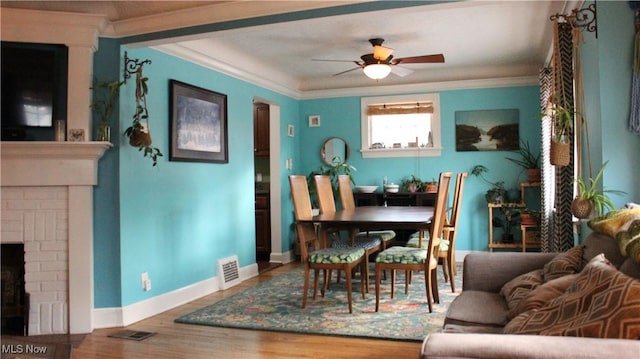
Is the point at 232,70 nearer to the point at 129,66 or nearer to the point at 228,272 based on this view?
the point at 129,66

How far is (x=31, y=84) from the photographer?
353 centimetres

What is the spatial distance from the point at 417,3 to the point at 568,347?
222 centimetres

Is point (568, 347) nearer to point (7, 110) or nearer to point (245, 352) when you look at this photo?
point (245, 352)

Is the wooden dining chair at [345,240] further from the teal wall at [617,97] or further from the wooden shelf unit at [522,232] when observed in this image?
the teal wall at [617,97]

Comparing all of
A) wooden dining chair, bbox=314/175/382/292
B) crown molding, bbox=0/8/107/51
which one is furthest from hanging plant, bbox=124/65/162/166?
wooden dining chair, bbox=314/175/382/292

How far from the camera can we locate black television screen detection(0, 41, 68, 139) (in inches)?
137

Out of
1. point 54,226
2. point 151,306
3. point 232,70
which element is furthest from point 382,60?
point 54,226

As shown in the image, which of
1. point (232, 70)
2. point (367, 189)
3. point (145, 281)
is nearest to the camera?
point (145, 281)

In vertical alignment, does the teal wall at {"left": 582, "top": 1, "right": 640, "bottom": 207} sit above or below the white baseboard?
above

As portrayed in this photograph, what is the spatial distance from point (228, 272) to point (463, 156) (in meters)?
3.28

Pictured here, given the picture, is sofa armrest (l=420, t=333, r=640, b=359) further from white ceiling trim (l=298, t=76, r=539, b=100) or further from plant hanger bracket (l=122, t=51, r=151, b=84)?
white ceiling trim (l=298, t=76, r=539, b=100)

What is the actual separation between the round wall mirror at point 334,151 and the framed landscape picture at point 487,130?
1.49 meters

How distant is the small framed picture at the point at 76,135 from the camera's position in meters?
3.58

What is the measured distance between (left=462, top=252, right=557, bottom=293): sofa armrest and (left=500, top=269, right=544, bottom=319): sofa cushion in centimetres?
12
